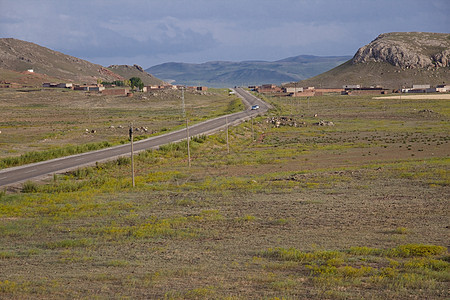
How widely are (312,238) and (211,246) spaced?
338cm

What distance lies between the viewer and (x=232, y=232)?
18.8 meters

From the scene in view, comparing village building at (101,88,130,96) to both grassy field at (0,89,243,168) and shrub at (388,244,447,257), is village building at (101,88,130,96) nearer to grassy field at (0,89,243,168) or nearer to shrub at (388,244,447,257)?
grassy field at (0,89,243,168)

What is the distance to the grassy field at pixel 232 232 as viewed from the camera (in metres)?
12.5

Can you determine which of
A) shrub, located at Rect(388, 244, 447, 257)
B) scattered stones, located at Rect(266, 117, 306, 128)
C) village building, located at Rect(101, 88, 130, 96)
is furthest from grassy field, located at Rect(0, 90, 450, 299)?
village building, located at Rect(101, 88, 130, 96)

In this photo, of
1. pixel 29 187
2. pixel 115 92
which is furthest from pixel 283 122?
pixel 115 92

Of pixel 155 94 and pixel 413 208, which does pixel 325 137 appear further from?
pixel 155 94

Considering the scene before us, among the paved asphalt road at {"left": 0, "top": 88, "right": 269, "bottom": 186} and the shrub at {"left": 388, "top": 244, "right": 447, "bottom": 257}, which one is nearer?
the shrub at {"left": 388, "top": 244, "right": 447, "bottom": 257}

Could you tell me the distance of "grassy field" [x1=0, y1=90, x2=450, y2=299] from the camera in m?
12.5

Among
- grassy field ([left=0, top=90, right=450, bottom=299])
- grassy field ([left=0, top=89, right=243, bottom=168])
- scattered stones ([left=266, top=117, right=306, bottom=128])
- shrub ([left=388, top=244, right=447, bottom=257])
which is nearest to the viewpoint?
grassy field ([left=0, top=90, right=450, bottom=299])

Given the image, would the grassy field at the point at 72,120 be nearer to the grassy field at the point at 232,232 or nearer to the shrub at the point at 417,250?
the grassy field at the point at 232,232

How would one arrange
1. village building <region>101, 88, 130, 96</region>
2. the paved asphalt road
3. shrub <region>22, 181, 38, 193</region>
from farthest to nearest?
village building <region>101, 88, 130, 96</region> → the paved asphalt road → shrub <region>22, 181, 38, 193</region>

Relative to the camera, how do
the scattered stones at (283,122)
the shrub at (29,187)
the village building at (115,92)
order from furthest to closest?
the village building at (115,92) < the scattered stones at (283,122) < the shrub at (29,187)

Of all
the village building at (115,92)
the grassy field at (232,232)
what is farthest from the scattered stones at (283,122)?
the village building at (115,92)

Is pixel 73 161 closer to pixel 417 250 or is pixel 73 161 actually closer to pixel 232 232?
pixel 232 232
